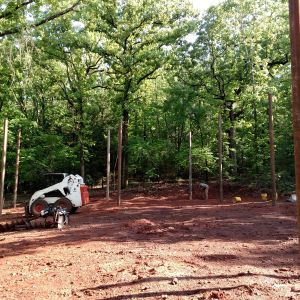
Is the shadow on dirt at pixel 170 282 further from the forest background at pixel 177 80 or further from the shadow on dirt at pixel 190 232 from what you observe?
the forest background at pixel 177 80

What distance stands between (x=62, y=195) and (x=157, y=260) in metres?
9.54

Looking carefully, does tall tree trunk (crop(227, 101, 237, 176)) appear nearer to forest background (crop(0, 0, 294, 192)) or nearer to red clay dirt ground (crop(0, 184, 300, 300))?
forest background (crop(0, 0, 294, 192))

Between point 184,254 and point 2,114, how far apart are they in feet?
66.5

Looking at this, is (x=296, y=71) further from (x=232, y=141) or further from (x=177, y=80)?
(x=177, y=80)

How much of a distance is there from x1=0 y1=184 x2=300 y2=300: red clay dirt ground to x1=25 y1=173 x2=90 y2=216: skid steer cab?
297 centimetres

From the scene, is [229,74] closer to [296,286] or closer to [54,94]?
[54,94]

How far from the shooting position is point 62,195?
15.8 metres

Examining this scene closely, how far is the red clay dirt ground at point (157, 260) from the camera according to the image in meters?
5.50

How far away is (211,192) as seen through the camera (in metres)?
24.0

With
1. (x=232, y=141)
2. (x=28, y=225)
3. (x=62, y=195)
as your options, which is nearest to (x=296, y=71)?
(x=28, y=225)

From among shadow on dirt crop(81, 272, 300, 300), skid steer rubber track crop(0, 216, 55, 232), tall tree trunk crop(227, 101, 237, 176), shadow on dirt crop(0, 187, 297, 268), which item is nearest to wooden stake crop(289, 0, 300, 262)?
shadow on dirt crop(81, 272, 300, 300)

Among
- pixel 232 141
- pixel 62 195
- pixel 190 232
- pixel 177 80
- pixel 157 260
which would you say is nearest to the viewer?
pixel 157 260

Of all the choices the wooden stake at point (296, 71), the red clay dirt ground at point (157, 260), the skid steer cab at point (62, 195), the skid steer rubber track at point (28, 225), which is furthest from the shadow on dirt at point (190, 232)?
the wooden stake at point (296, 71)

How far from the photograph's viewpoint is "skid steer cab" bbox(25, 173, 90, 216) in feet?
49.9
